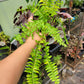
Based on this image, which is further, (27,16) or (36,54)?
(27,16)

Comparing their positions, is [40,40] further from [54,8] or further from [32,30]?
[54,8]

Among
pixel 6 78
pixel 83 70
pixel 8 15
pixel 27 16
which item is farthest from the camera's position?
pixel 83 70

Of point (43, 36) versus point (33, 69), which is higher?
point (43, 36)

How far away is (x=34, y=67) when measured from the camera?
646 mm

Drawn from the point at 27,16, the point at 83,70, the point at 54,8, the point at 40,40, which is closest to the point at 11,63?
the point at 40,40

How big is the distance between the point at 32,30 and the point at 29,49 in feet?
0.54

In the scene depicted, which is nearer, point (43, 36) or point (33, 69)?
point (33, 69)

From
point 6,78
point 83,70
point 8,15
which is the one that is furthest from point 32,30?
point 83,70

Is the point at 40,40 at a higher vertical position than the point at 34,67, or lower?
higher

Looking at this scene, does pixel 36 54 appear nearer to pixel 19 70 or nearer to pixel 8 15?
pixel 19 70

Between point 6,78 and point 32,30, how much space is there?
411mm

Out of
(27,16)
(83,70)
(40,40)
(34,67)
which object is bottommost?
(83,70)

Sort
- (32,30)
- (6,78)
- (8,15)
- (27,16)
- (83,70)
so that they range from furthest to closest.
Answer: (83,70), (8,15), (27,16), (32,30), (6,78)

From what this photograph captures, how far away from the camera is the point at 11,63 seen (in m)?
0.60
